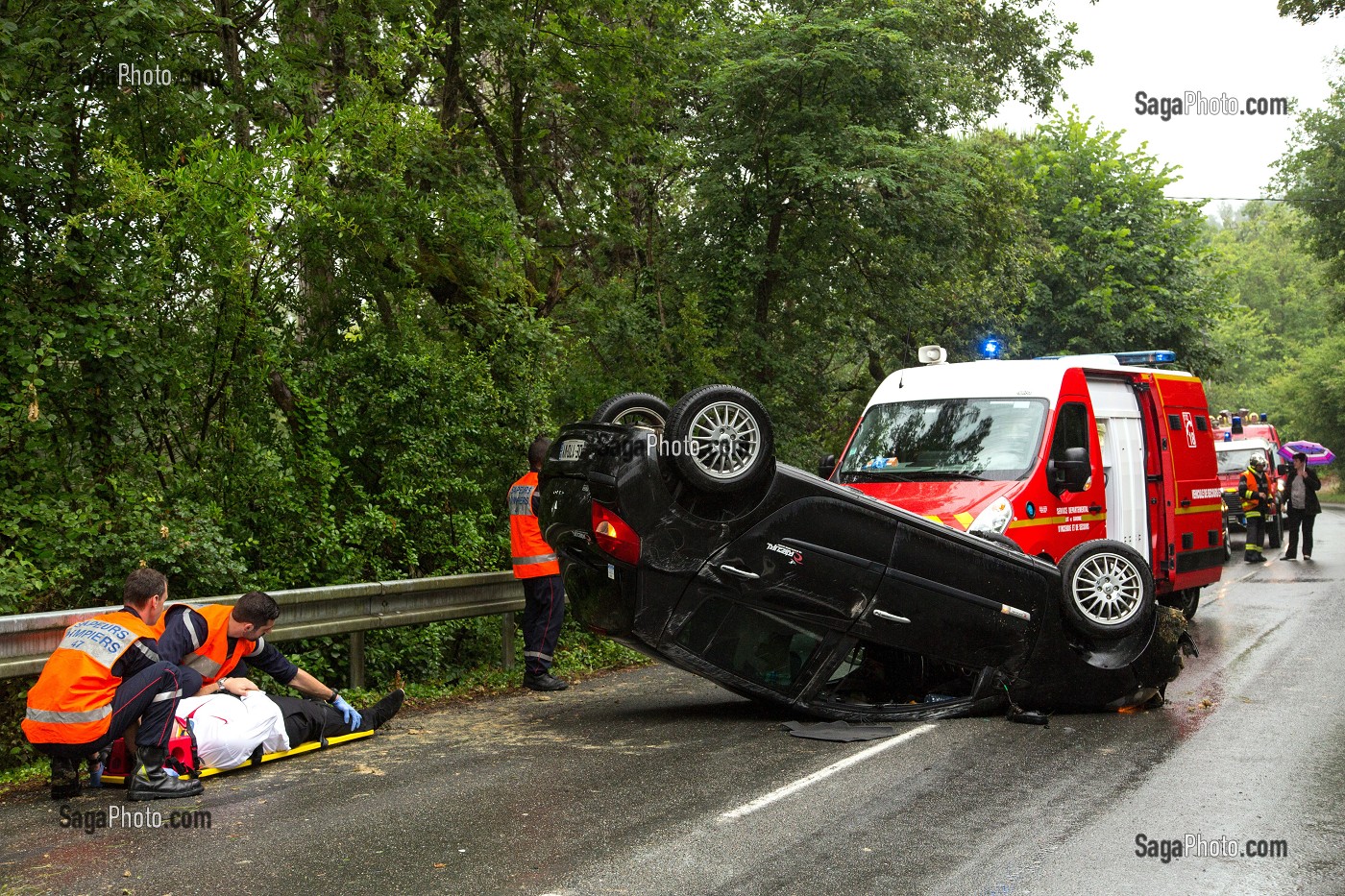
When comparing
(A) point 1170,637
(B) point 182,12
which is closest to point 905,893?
(A) point 1170,637

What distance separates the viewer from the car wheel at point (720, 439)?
6.74m

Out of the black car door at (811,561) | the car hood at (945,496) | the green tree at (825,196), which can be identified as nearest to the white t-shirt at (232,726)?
Result: the black car door at (811,561)

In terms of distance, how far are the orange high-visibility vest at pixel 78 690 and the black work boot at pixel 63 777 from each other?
168mm

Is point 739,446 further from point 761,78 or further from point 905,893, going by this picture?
point 761,78

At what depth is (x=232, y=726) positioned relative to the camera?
639 cm

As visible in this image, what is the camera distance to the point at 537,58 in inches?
541

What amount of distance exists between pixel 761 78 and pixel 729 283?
107 inches

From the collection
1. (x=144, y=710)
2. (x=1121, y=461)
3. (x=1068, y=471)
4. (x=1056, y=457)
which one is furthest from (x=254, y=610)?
(x=1121, y=461)

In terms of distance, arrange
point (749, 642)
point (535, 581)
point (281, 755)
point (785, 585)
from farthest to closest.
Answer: point (535, 581), point (749, 642), point (785, 585), point (281, 755)

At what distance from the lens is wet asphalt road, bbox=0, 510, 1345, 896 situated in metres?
4.69

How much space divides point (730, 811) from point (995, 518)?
171 inches

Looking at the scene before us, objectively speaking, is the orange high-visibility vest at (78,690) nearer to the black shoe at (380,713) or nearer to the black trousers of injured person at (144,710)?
→ the black trousers of injured person at (144,710)

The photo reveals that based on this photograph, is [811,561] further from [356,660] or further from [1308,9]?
[1308,9]

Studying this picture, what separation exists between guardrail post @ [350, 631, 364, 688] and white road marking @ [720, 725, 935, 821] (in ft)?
12.3
